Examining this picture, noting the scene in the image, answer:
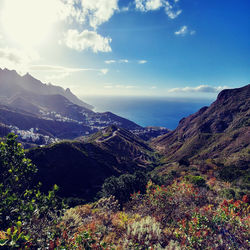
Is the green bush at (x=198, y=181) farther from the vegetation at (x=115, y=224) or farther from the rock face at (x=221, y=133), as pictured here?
the rock face at (x=221, y=133)

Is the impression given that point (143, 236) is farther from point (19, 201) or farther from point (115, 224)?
point (19, 201)

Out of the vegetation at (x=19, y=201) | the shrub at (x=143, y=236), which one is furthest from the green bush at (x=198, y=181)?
the vegetation at (x=19, y=201)

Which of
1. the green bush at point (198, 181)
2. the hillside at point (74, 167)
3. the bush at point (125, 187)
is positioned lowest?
the hillside at point (74, 167)

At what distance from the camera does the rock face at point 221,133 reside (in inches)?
2950

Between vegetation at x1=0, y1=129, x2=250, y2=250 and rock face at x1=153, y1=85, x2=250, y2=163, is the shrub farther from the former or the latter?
rock face at x1=153, y1=85, x2=250, y2=163

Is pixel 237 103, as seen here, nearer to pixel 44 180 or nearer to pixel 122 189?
pixel 122 189

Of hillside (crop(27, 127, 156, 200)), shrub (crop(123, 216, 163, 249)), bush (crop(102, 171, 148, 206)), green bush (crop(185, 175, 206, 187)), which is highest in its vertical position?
shrub (crop(123, 216, 163, 249))

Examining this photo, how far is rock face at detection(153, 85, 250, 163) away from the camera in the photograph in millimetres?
74938

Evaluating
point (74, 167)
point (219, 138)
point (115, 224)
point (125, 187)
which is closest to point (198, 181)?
point (125, 187)

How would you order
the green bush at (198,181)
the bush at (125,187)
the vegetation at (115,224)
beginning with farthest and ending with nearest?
the bush at (125,187) → the green bush at (198,181) → the vegetation at (115,224)

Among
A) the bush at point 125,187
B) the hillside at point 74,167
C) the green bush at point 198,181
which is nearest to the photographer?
the green bush at point 198,181

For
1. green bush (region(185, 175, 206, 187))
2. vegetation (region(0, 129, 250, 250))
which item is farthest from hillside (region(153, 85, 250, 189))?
vegetation (region(0, 129, 250, 250))

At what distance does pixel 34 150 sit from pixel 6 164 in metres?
62.7

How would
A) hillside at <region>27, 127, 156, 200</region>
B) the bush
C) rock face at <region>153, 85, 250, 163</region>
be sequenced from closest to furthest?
the bush < hillside at <region>27, 127, 156, 200</region> < rock face at <region>153, 85, 250, 163</region>
